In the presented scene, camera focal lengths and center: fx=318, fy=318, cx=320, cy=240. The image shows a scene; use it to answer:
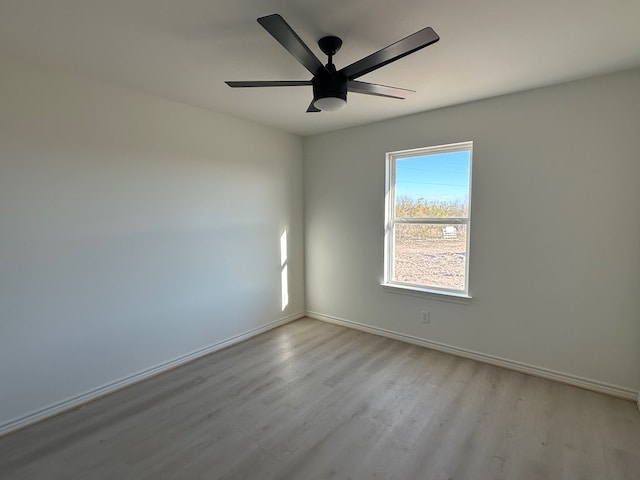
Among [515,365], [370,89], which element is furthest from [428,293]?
[370,89]

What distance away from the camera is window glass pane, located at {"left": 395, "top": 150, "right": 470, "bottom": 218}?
3.12 meters

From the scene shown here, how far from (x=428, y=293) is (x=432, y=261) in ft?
1.11

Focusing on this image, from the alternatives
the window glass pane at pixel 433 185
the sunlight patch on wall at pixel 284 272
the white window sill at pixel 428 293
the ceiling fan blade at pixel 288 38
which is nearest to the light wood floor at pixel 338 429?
the white window sill at pixel 428 293

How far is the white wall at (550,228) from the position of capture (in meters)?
2.36

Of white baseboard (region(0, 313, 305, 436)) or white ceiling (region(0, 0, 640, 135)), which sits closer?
white ceiling (region(0, 0, 640, 135))

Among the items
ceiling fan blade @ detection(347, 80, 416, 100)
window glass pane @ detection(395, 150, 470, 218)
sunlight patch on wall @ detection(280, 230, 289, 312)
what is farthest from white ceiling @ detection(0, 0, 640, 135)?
sunlight patch on wall @ detection(280, 230, 289, 312)

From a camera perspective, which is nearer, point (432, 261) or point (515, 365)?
point (515, 365)

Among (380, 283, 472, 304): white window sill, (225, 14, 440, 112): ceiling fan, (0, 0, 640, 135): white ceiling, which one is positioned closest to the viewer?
(225, 14, 440, 112): ceiling fan

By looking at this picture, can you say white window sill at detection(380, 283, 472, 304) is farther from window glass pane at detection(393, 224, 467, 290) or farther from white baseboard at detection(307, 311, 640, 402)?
white baseboard at detection(307, 311, 640, 402)

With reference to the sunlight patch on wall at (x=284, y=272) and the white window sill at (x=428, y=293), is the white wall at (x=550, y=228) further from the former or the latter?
the sunlight patch on wall at (x=284, y=272)

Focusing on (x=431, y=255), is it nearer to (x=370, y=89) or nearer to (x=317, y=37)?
(x=370, y=89)

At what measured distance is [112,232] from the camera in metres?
2.52

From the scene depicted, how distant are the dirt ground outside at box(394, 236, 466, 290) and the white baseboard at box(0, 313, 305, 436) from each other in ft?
6.00

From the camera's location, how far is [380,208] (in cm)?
360
